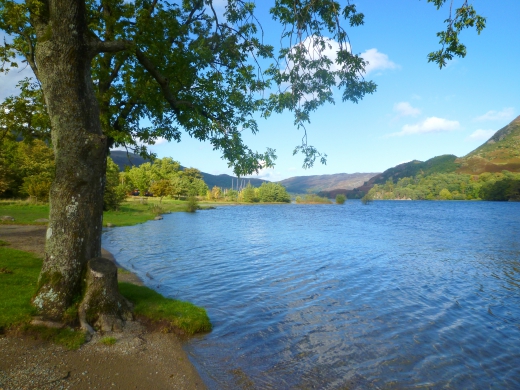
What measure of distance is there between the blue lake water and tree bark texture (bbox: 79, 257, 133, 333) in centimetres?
195

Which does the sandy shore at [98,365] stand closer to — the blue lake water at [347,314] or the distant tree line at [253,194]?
the blue lake water at [347,314]

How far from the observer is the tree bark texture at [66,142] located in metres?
7.08

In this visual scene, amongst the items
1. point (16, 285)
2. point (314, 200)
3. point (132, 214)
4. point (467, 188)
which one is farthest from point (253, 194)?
point (16, 285)

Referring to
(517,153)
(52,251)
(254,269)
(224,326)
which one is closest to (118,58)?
(52,251)

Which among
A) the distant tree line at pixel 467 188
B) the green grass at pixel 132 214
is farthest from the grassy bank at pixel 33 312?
the distant tree line at pixel 467 188

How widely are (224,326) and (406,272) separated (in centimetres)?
1175

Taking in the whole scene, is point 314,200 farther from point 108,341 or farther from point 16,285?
point 108,341

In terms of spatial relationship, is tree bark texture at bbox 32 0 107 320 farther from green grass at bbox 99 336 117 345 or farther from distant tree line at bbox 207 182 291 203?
distant tree line at bbox 207 182 291 203

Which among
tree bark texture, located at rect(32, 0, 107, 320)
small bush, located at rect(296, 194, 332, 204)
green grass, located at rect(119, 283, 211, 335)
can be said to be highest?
tree bark texture, located at rect(32, 0, 107, 320)

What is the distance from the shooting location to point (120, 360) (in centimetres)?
637

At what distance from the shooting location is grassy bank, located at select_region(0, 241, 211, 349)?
21.7 feet

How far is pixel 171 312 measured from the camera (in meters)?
8.82

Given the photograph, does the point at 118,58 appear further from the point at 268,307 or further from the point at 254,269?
the point at 254,269

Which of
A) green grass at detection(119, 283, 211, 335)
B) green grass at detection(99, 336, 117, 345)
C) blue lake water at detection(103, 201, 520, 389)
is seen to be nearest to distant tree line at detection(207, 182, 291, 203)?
blue lake water at detection(103, 201, 520, 389)
